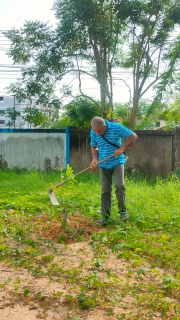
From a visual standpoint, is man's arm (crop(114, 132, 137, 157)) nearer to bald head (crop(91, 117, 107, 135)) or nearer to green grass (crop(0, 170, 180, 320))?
bald head (crop(91, 117, 107, 135))

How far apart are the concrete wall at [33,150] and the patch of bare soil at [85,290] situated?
7605mm

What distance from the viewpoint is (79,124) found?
11.8 m

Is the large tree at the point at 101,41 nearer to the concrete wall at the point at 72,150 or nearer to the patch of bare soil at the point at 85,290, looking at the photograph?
the concrete wall at the point at 72,150

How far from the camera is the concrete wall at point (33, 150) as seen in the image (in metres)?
12.0

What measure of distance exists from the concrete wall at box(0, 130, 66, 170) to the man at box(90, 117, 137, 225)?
19.6 feet

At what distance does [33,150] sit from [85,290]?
913 cm

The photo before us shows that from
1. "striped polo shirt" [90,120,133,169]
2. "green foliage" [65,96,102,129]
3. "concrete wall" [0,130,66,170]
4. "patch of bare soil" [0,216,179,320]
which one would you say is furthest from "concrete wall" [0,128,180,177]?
"patch of bare soil" [0,216,179,320]

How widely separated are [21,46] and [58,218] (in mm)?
7583

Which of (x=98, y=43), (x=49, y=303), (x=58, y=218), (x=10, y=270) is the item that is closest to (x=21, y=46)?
(x=98, y=43)

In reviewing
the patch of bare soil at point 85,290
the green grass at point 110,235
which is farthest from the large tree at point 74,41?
the patch of bare soil at point 85,290

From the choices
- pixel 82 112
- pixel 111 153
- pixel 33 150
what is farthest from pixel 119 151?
pixel 33 150

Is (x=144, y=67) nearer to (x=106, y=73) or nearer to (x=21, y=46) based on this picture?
(x=106, y=73)

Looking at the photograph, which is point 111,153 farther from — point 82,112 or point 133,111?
point 133,111

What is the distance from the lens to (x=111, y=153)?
583cm
